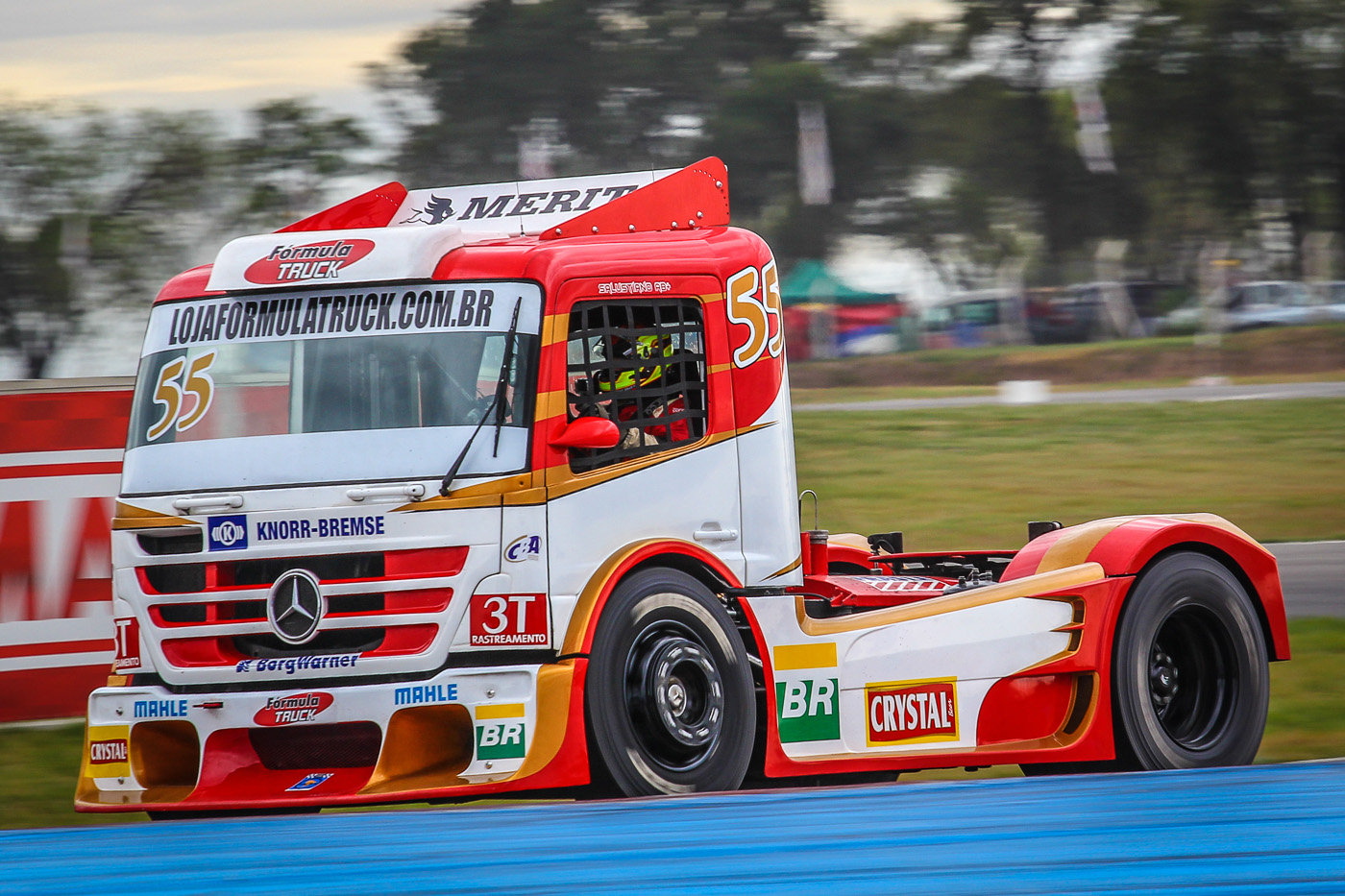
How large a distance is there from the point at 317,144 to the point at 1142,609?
30451 mm

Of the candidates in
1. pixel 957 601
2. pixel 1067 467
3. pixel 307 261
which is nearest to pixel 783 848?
pixel 307 261

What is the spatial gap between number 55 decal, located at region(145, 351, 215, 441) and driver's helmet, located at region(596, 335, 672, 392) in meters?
1.52

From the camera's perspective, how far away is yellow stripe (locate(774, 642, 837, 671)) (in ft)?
23.6

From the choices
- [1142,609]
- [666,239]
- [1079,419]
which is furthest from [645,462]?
[1079,419]

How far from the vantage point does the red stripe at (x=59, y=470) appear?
30.2ft

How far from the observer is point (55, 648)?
9.19m

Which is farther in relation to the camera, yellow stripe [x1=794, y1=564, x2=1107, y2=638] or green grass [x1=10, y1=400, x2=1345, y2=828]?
green grass [x1=10, y1=400, x2=1345, y2=828]

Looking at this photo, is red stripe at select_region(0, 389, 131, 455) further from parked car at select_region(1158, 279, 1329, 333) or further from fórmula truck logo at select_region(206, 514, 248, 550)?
parked car at select_region(1158, 279, 1329, 333)

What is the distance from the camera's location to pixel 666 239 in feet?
24.2

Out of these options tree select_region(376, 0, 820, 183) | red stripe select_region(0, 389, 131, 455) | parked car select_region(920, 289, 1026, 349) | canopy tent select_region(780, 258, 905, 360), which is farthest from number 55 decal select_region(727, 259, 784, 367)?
tree select_region(376, 0, 820, 183)

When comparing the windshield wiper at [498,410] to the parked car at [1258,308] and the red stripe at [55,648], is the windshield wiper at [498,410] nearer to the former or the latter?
the red stripe at [55,648]

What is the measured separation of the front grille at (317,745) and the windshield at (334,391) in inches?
35.8

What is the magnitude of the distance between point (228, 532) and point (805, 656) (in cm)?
233

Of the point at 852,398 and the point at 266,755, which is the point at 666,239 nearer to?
the point at 266,755
